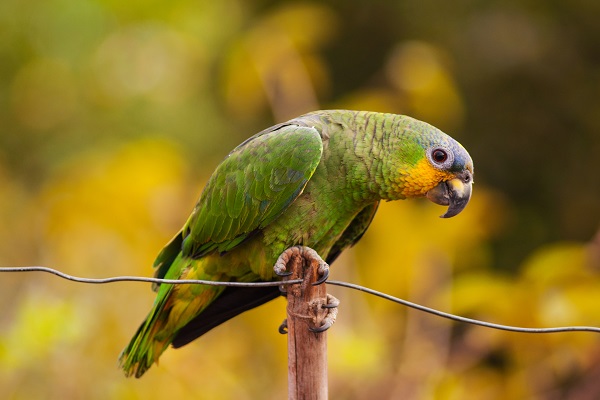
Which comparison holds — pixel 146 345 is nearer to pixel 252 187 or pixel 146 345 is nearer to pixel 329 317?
pixel 252 187

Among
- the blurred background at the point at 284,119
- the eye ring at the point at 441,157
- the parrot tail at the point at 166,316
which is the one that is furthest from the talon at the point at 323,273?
the blurred background at the point at 284,119

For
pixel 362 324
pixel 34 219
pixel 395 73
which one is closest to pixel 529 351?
pixel 362 324

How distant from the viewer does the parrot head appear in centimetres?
246

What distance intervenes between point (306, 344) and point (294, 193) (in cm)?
55

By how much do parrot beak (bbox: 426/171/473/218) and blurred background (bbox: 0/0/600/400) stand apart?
3.16 feet

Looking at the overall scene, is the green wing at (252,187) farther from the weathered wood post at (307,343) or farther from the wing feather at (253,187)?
the weathered wood post at (307,343)

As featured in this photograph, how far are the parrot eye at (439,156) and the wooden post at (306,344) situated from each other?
2.02ft

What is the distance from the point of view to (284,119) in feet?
13.7

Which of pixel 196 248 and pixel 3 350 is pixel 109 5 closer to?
pixel 3 350

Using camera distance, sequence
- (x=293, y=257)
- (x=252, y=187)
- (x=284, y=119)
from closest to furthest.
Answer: (x=293, y=257)
(x=252, y=187)
(x=284, y=119)

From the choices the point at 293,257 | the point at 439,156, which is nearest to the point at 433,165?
the point at 439,156

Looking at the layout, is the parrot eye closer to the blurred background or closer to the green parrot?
the green parrot

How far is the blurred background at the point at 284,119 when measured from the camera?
154 inches

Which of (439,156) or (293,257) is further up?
(439,156)
